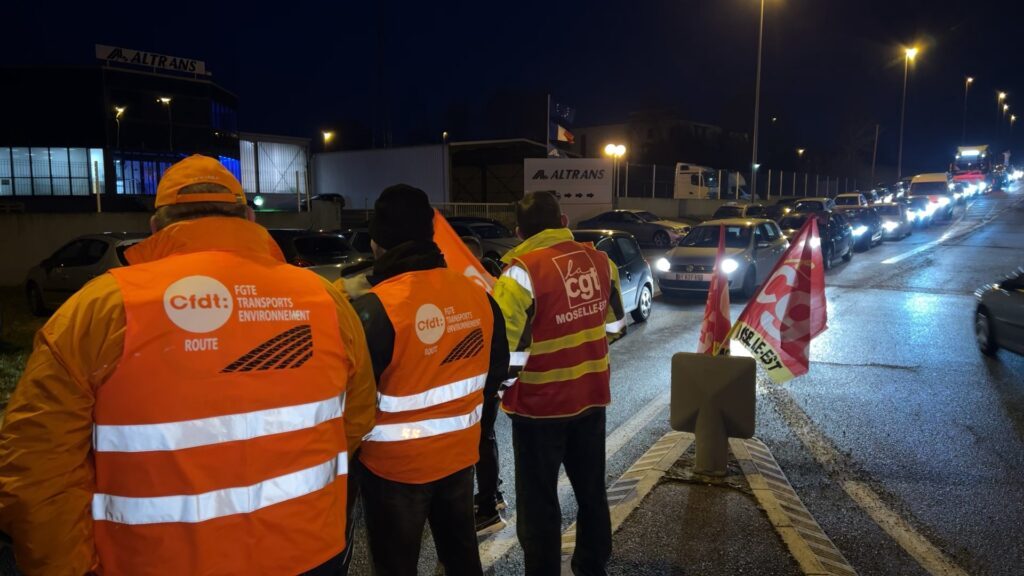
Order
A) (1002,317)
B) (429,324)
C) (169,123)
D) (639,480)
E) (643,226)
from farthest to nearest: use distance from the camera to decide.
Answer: (169,123) < (643,226) < (1002,317) < (639,480) < (429,324)

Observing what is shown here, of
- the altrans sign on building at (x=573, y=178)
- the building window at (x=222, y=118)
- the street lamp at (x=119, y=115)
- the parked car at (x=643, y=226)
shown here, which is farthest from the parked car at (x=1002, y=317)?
the building window at (x=222, y=118)

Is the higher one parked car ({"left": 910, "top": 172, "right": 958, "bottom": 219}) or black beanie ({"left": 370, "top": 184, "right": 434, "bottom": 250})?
parked car ({"left": 910, "top": 172, "right": 958, "bottom": 219})

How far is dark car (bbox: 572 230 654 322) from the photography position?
35.3 ft

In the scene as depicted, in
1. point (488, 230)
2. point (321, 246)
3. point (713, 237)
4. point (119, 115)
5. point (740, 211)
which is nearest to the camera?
point (321, 246)

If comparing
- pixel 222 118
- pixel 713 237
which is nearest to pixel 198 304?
pixel 713 237

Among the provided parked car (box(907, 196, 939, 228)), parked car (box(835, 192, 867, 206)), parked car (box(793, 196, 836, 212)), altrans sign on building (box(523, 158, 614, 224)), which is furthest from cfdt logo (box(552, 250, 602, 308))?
parked car (box(835, 192, 867, 206))

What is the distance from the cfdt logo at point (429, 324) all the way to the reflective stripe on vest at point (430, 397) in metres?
0.19

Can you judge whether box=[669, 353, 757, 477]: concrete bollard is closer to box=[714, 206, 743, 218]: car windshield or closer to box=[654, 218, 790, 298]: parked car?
box=[654, 218, 790, 298]: parked car

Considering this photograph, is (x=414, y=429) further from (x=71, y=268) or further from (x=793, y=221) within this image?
(x=793, y=221)

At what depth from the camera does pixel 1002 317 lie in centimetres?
802

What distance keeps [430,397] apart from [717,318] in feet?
10.2

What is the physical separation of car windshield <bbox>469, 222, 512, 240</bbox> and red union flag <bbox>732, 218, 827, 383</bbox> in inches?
529

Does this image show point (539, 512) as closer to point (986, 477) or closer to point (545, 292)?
point (545, 292)

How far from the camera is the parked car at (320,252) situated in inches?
416
